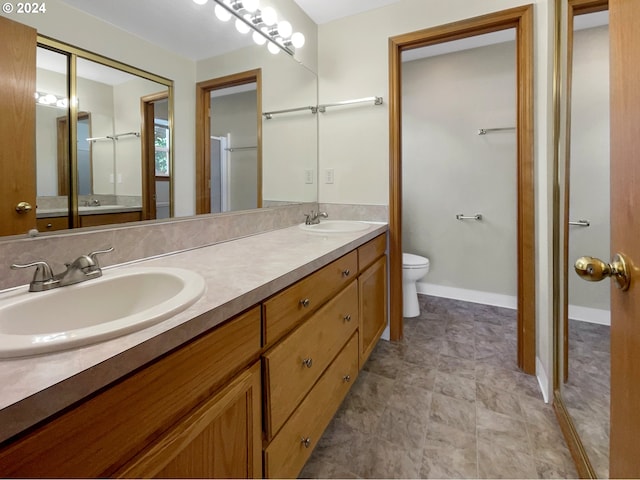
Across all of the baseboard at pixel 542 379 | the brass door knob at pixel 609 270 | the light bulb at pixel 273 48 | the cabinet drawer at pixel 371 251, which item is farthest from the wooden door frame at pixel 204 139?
the baseboard at pixel 542 379

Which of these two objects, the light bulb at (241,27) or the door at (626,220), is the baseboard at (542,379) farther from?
the light bulb at (241,27)

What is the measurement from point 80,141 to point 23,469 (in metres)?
0.89

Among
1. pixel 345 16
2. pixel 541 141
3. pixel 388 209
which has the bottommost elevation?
pixel 388 209

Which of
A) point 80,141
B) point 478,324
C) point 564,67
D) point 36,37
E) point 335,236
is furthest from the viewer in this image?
point 478,324

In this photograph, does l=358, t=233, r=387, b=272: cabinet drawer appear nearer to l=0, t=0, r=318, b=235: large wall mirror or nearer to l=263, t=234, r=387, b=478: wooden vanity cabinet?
l=263, t=234, r=387, b=478: wooden vanity cabinet

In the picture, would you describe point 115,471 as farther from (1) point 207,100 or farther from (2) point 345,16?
(2) point 345,16

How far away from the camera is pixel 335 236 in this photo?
1618mm

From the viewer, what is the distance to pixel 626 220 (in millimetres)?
562

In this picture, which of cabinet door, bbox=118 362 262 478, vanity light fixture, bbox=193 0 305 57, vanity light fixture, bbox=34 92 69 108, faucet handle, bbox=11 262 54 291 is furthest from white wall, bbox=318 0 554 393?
faucet handle, bbox=11 262 54 291

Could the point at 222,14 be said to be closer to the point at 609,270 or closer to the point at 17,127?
the point at 17,127

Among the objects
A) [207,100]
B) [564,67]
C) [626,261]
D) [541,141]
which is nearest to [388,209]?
[541,141]

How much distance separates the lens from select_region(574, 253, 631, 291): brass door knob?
559 mm

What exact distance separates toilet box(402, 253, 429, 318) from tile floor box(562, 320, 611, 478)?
1284mm

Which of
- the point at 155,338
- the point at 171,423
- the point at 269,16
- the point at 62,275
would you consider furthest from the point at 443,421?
the point at 269,16
